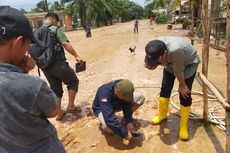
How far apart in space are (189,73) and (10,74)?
267 cm

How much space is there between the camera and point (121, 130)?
3562 mm

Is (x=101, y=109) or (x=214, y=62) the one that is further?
(x=214, y=62)

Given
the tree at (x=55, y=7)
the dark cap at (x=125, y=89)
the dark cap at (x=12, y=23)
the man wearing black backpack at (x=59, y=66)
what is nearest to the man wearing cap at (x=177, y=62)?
the dark cap at (x=125, y=89)

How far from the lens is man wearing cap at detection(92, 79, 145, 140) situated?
3.52m

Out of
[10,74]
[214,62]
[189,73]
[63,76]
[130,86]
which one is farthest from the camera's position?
[214,62]

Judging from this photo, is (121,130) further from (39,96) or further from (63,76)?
(39,96)

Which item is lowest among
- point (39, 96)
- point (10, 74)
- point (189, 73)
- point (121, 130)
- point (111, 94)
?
point (121, 130)

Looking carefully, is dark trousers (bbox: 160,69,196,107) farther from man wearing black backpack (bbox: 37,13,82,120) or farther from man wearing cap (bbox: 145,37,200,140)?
man wearing black backpack (bbox: 37,13,82,120)

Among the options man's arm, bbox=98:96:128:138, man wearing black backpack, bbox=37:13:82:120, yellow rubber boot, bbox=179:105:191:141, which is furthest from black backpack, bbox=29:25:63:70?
yellow rubber boot, bbox=179:105:191:141

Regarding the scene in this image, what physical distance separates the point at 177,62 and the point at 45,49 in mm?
1854

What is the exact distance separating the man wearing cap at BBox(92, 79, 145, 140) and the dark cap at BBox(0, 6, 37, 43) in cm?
206

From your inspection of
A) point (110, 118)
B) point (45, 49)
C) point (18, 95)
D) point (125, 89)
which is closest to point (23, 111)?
point (18, 95)

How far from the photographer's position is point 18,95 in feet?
4.97

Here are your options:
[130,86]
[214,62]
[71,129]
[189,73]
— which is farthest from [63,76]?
[214,62]
